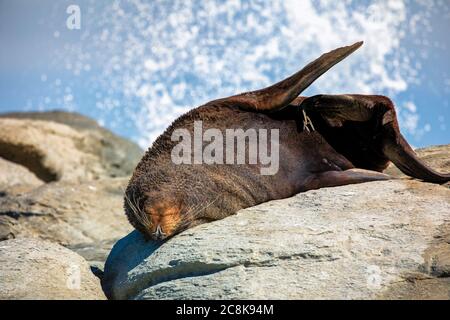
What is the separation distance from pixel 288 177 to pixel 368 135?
3.02 ft

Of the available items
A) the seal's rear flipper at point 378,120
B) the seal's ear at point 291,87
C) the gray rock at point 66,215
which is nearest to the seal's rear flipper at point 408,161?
the seal's rear flipper at point 378,120

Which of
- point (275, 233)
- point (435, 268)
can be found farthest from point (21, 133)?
point (435, 268)

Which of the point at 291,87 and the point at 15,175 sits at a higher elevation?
the point at 291,87

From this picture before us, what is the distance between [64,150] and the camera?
1678 centimetres

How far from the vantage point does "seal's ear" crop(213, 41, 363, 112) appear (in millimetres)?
6363

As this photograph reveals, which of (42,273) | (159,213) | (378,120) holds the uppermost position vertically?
(378,120)

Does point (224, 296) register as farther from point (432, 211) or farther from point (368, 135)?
point (368, 135)

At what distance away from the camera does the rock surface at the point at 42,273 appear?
520 centimetres

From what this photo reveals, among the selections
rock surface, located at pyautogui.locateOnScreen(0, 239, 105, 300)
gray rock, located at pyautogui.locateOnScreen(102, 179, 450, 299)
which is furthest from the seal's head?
rock surface, located at pyautogui.locateOnScreen(0, 239, 105, 300)

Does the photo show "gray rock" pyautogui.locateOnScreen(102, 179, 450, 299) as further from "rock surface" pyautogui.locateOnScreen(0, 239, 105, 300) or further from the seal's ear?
the seal's ear

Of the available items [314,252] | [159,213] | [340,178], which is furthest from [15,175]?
[314,252]

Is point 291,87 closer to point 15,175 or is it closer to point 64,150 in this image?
point 15,175

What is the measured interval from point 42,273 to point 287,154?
2.50 m

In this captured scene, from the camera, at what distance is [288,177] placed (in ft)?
21.1
